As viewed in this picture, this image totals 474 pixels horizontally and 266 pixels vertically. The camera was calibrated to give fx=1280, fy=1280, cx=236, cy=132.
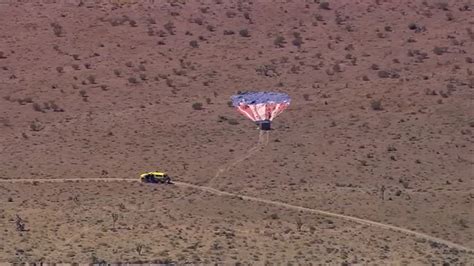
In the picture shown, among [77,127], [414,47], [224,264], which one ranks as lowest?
[224,264]

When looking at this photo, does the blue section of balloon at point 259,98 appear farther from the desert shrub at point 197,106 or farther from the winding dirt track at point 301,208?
the winding dirt track at point 301,208

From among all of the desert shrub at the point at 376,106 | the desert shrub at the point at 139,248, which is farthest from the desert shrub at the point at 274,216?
the desert shrub at the point at 376,106

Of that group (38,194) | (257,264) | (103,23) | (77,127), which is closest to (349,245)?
(257,264)

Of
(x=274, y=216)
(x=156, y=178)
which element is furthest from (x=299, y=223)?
(x=156, y=178)

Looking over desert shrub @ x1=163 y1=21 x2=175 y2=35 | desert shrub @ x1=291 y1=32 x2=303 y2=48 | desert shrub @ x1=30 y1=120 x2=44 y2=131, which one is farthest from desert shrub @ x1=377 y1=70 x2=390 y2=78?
desert shrub @ x1=30 y1=120 x2=44 y2=131

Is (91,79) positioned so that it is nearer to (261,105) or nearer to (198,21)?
(261,105)

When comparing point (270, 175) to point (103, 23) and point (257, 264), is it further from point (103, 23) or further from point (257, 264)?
point (103, 23)
